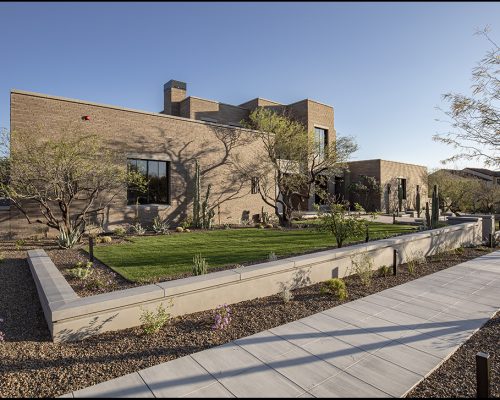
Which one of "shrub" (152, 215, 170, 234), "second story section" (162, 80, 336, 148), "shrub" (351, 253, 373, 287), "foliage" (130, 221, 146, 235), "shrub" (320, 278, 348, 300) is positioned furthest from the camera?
"second story section" (162, 80, 336, 148)

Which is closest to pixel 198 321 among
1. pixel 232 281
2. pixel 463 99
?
pixel 232 281

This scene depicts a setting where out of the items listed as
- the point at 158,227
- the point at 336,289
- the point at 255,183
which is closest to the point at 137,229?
the point at 158,227

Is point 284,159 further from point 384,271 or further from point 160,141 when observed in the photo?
point 384,271

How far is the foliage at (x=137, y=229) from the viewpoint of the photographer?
14.3 metres

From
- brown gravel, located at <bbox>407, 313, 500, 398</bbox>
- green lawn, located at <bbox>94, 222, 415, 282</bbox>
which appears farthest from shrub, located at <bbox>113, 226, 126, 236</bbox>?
brown gravel, located at <bbox>407, 313, 500, 398</bbox>

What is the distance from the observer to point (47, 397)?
3082 mm

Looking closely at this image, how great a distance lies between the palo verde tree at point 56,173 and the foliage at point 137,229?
85.0 inches

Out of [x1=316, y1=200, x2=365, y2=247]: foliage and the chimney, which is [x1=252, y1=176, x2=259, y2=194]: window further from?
the chimney

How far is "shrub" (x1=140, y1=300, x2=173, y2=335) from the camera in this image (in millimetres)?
4418

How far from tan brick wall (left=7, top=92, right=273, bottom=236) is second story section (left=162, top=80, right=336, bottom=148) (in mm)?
9563

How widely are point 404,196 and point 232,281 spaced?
34.8 metres

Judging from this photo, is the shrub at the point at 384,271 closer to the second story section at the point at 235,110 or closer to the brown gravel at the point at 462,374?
the brown gravel at the point at 462,374

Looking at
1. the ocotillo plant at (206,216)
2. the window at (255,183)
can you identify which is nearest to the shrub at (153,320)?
the ocotillo plant at (206,216)

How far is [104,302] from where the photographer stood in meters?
4.41
